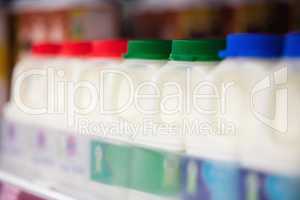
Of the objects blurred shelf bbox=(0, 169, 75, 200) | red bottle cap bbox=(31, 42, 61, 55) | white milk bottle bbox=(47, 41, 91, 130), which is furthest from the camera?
red bottle cap bbox=(31, 42, 61, 55)

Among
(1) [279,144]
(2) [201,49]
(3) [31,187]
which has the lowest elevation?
(3) [31,187]

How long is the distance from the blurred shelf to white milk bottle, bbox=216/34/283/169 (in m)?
0.35

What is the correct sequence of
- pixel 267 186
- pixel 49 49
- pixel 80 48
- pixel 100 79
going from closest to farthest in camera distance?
pixel 267 186 → pixel 100 79 → pixel 80 48 → pixel 49 49

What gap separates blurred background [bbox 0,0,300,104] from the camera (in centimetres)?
143

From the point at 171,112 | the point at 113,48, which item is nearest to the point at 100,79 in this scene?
the point at 113,48

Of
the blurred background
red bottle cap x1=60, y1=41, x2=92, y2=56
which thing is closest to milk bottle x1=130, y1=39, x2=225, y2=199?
red bottle cap x1=60, y1=41, x2=92, y2=56

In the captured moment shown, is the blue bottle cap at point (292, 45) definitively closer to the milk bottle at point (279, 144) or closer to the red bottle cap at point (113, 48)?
the milk bottle at point (279, 144)

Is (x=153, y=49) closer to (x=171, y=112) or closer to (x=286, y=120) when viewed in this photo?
(x=171, y=112)

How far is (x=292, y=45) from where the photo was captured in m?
0.69

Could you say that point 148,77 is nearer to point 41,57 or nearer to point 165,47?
point 165,47

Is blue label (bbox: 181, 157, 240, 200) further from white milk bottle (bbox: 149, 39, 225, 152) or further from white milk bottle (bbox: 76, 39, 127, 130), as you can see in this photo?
→ white milk bottle (bbox: 76, 39, 127, 130)

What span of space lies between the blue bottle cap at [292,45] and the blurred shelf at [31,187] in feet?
1.61

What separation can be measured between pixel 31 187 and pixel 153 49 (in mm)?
393

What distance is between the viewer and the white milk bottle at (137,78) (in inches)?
34.2
